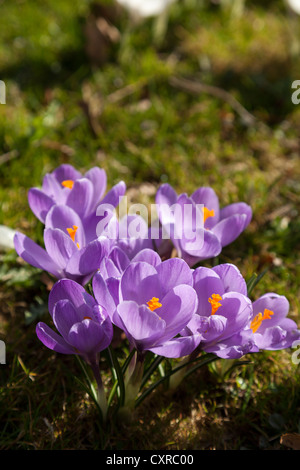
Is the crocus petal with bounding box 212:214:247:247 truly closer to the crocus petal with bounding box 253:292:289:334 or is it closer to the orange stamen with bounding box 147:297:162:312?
the crocus petal with bounding box 253:292:289:334

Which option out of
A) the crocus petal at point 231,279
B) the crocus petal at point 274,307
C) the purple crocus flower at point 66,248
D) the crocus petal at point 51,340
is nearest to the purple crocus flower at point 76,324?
the crocus petal at point 51,340

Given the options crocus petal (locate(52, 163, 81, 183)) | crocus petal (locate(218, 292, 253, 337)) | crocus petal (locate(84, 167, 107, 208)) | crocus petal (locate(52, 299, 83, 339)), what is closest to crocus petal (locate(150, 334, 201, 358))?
crocus petal (locate(218, 292, 253, 337))

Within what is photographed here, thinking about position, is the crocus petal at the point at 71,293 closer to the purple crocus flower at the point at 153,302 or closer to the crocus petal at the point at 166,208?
the purple crocus flower at the point at 153,302

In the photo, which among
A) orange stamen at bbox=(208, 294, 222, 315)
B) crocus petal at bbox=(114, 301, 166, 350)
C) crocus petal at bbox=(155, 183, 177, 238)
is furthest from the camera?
crocus petal at bbox=(155, 183, 177, 238)

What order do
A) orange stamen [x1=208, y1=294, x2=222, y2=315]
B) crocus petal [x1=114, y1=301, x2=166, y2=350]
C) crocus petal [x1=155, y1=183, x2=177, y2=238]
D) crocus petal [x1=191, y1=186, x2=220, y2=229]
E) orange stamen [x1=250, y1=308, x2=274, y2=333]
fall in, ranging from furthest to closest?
crocus petal [x1=191, y1=186, x2=220, y2=229] < crocus petal [x1=155, y1=183, x2=177, y2=238] < orange stamen [x1=250, y1=308, x2=274, y2=333] < orange stamen [x1=208, y1=294, x2=222, y2=315] < crocus petal [x1=114, y1=301, x2=166, y2=350]
